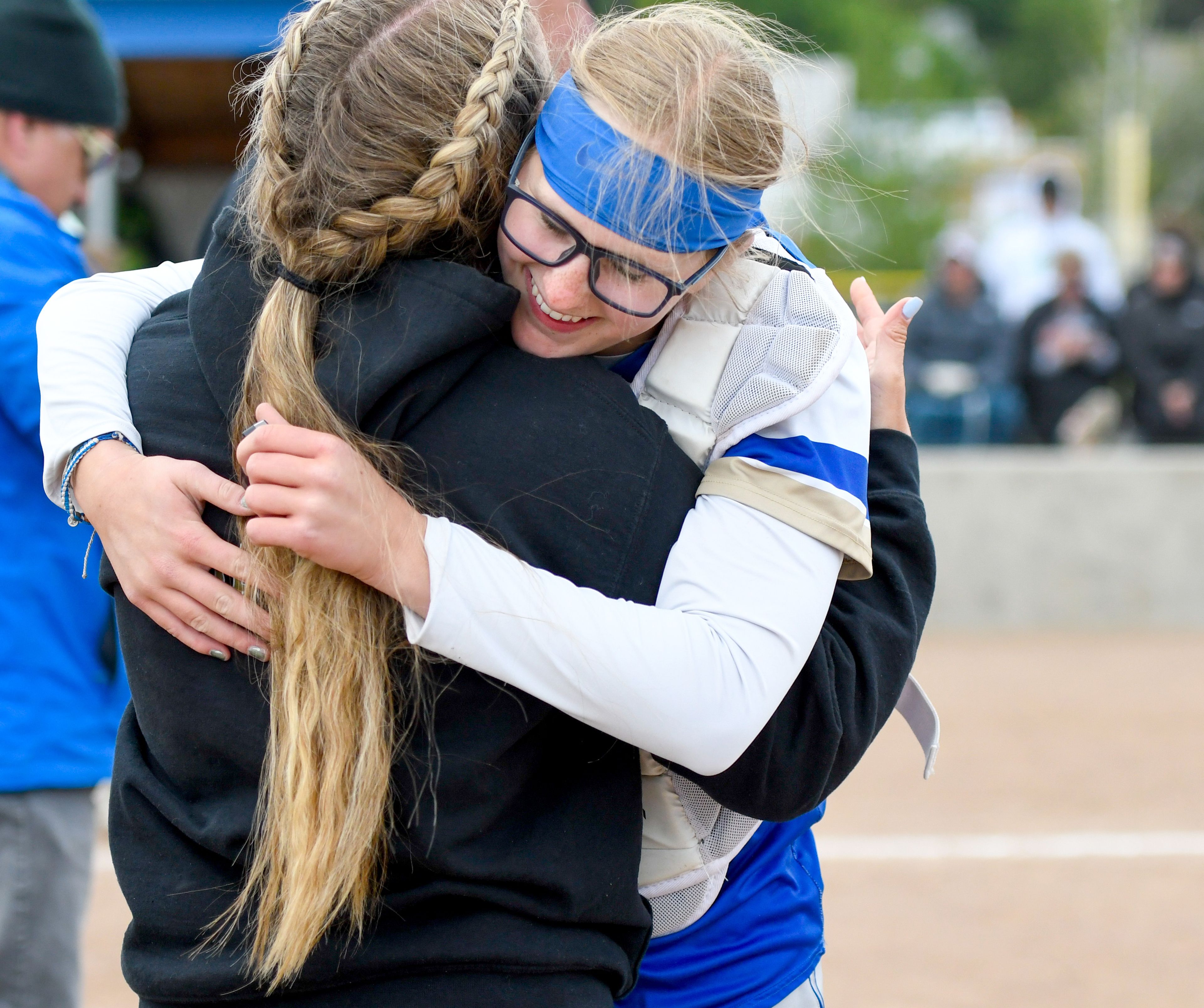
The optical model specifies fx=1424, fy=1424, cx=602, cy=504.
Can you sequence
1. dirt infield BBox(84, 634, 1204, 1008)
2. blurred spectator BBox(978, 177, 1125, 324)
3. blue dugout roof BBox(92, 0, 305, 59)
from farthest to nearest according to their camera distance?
1. blurred spectator BBox(978, 177, 1125, 324)
2. blue dugout roof BBox(92, 0, 305, 59)
3. dirt infield BBox(84, 634, 1204, 1008)

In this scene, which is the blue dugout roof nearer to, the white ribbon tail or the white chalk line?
the white chalk line

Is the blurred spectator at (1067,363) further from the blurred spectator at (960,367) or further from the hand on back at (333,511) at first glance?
the hand on back at (333,511)

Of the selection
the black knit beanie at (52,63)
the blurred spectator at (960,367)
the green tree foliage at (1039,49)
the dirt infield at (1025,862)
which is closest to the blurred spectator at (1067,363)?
the blurred spectator at (960,367)

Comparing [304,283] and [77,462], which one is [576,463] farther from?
[77,462]

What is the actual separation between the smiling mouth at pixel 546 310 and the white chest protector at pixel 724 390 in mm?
105

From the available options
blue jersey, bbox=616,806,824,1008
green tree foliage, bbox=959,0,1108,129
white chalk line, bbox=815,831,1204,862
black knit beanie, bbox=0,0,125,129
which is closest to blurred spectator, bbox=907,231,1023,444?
white chalk line, bbox=815,831,1204,862

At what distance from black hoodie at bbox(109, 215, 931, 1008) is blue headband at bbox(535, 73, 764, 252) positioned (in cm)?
13

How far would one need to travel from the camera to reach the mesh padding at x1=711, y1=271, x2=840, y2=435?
1.47 m

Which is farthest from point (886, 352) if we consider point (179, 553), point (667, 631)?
point (179, 553)

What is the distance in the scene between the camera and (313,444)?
4.39ft

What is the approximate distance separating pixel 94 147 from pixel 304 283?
180cm

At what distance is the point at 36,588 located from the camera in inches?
96.6

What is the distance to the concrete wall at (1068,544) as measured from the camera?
27.1 feet

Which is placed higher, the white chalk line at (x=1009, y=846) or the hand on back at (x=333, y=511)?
the hand on back at (x=333, y=511)
